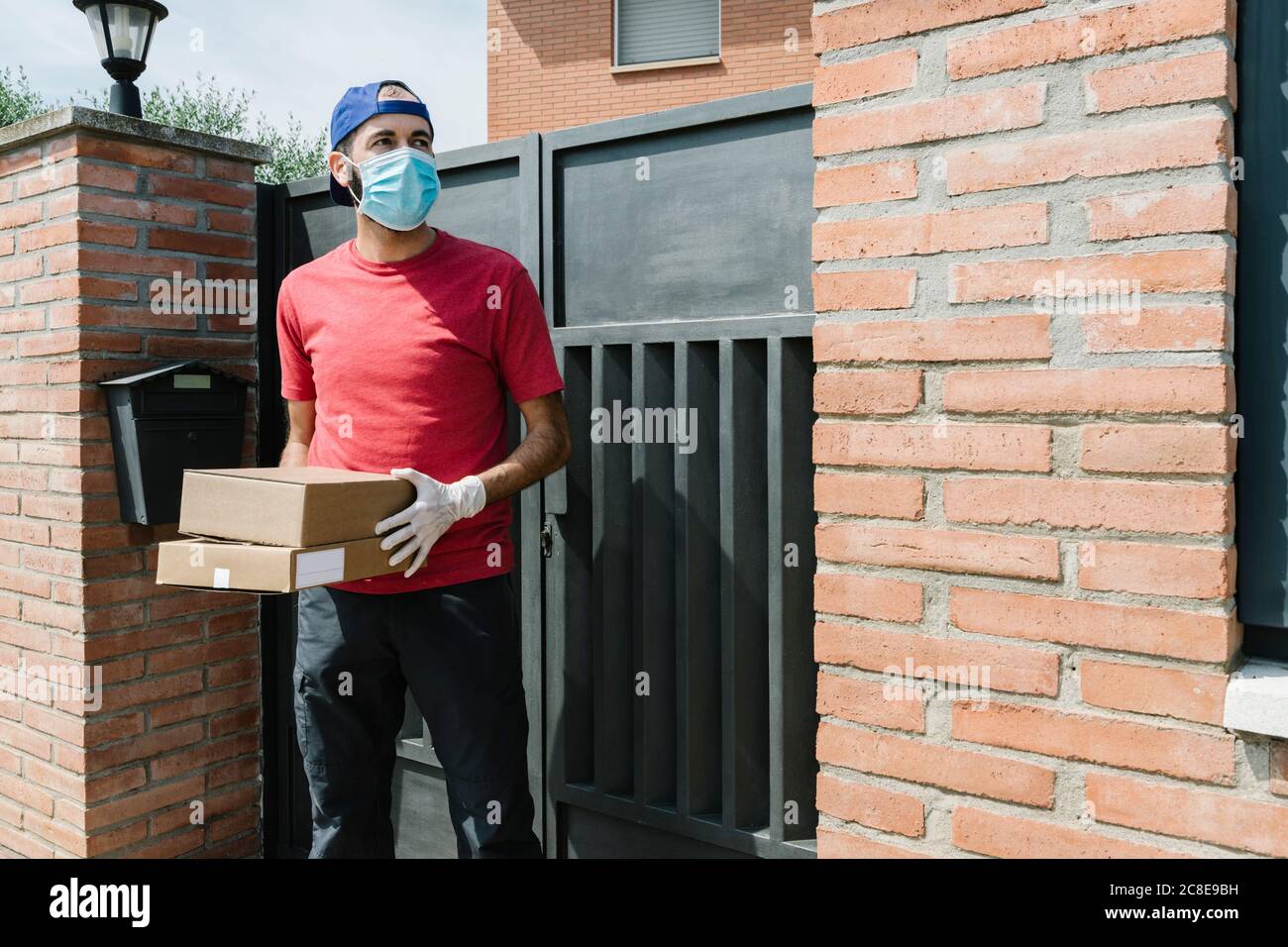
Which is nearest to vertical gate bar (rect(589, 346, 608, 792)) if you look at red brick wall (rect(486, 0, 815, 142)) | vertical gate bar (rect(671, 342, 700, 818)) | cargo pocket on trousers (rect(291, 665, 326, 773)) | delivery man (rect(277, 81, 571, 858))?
vertical gate bar (rect(671, 342, 700, 818))

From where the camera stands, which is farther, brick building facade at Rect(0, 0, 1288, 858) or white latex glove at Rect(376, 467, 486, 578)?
white latex glove at Rect(376, 467, 486, 578)

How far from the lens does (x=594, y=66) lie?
468 inches

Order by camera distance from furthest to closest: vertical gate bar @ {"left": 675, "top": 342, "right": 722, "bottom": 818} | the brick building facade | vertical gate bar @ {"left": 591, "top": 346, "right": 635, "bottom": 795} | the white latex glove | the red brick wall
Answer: the red brick wall
vertical gate bar @ {"left": 591, "top": 346, "right": 635, "bottom": 795}
vertical gate bar @ {"left": 675, "top": 342, "right": 722, "bottom": 818}
the white latex glove
the brick building facade

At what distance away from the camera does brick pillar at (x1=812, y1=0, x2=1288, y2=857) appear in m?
1.64

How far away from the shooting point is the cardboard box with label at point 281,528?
6.56 feet

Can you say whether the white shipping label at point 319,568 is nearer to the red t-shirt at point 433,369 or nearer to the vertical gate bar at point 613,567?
the red t-shirt at point 433,369

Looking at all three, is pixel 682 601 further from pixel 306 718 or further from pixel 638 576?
pixel 306 718

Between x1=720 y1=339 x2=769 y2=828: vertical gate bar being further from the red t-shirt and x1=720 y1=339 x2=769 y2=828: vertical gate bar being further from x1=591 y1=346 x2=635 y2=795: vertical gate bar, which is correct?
the red t-shirt

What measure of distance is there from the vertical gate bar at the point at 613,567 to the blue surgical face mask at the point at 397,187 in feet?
2.12

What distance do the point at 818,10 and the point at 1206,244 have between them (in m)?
0.85

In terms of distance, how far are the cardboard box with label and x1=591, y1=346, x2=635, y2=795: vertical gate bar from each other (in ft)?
2.32

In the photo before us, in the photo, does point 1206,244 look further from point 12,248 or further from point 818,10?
point 12,248
